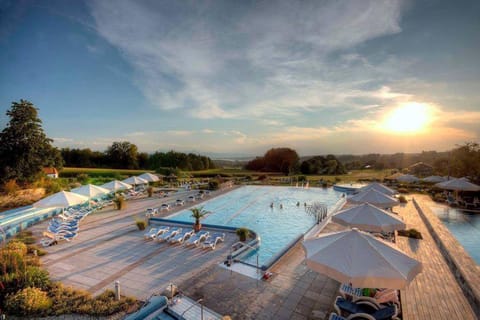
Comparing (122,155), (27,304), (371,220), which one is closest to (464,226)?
(371,220)

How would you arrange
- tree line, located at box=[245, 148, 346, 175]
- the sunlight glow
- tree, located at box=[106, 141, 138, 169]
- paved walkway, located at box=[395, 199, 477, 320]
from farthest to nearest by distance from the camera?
tree, located at box=[106, 141, 138, 169] → tree line, located at box=[245, 148, 346, 175] → the sunlight glow → paved walkway, located at box=[395, 199, 477, 320]

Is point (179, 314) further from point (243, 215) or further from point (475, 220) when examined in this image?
point (475, 220)

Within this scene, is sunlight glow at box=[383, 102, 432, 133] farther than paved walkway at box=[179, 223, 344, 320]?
Yes

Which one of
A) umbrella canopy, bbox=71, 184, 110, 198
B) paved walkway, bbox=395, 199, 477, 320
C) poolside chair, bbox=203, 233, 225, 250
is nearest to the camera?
paved walkway, bbox=395, 199, 477, 320

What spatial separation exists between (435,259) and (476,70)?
9.11 meters

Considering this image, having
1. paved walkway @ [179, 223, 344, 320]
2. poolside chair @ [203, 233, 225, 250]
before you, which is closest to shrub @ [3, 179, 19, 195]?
poolside chair @ [203, 233, 225, 250]

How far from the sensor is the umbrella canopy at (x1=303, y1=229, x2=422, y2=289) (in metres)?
3.53

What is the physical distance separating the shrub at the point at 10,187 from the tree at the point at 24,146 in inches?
10.2

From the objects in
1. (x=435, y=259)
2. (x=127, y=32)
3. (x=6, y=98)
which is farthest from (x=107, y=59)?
(x=435, y=259)

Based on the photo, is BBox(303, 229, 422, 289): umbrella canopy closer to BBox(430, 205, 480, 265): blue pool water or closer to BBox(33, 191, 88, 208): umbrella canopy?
BBox(430, 205, 480, 265): blue pool water

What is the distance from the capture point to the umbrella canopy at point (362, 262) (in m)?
3.53

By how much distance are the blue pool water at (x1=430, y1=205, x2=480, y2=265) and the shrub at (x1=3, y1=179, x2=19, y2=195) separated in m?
23.2

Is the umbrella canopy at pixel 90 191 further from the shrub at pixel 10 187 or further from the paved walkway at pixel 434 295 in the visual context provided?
the paved walkway at pixel 434 295

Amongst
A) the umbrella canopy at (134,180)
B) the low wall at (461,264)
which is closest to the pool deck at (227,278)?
the low wall at (461,264)
